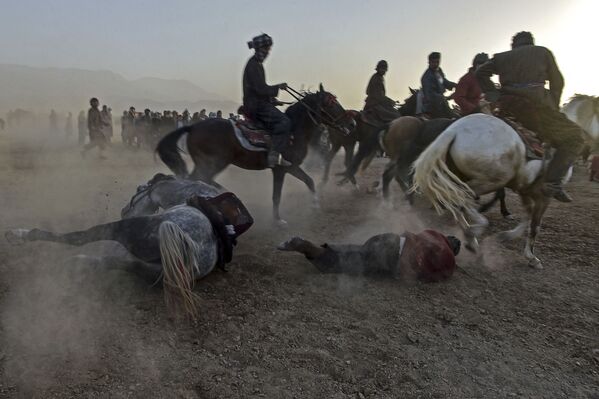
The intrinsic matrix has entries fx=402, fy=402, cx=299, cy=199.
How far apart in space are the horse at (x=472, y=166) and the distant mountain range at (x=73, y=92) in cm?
5094

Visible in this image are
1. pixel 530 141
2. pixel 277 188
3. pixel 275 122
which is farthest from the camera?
pixel 277 188

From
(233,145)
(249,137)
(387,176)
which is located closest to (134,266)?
(233,145)

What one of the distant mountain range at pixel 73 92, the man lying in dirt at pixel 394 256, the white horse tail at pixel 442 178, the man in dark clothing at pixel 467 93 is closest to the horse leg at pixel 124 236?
the man lying in dirt at pixel 394 256

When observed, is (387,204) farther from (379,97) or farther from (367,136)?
(379,97)

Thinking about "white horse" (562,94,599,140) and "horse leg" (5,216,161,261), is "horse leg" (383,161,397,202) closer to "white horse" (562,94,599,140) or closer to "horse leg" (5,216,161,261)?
"horse leg" (5,216,161,261)

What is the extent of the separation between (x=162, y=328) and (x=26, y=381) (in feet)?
2.98

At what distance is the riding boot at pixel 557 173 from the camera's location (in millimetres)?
4895

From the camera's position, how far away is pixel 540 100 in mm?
5043

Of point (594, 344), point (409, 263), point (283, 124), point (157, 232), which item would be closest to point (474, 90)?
point (283, 124)

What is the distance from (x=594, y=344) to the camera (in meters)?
3.25

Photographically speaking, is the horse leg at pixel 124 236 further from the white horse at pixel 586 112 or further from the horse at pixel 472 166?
the white horse at pixel 586 112

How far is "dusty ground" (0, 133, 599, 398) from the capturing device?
2.58 meters

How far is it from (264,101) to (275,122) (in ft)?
1.26

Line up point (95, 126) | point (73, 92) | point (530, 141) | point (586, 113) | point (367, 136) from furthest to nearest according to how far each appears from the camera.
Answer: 1. point (73, 92)
2. point (95, 126)
3. point (586, 113)
4. point (367, 136)
5. point (530, 141)
